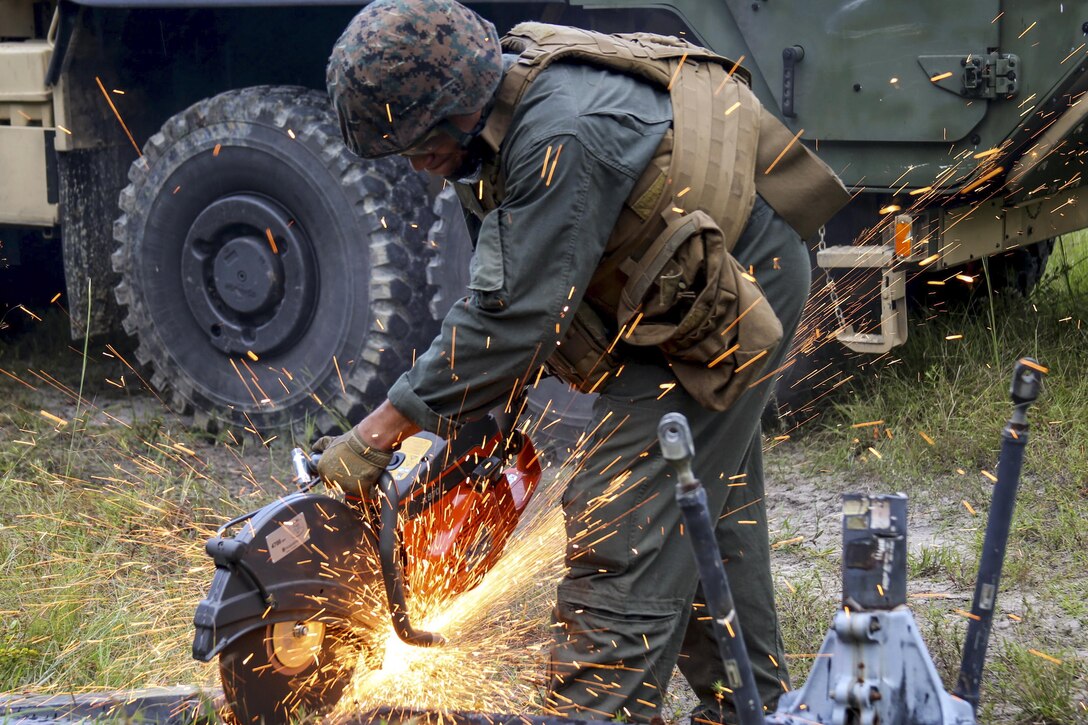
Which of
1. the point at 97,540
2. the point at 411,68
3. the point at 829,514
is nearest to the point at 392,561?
the point at 411,68

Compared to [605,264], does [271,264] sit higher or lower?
lower

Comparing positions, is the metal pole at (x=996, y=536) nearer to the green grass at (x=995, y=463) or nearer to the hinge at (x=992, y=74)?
the green grass at (x=995, y=463)

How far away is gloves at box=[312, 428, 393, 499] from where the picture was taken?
8.77 ft

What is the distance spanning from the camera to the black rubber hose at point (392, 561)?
105 inches

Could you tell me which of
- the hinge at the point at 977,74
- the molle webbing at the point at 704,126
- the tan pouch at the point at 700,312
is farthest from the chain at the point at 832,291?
the tan pouch at the point at 700,312

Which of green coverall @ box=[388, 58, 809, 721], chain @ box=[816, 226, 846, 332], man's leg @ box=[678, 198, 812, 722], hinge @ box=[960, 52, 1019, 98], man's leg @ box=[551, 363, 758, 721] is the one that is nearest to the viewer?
green coverall @ box=[388, 58, 809, 721]

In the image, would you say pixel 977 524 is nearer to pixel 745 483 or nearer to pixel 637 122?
pixel 745 483

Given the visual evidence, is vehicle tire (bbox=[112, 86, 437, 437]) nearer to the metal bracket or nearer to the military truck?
the military truck

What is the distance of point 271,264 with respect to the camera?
537cm

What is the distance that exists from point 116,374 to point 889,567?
16.9 ft

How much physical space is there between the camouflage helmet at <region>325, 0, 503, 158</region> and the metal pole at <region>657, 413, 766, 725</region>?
3.09 feet

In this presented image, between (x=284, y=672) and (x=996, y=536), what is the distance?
1416 mm

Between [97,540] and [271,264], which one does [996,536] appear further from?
[271,264]

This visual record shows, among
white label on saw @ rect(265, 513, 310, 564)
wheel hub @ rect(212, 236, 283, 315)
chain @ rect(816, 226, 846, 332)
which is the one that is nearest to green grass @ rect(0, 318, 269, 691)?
wheel hub @ rect(212, 236, 283, 315)
